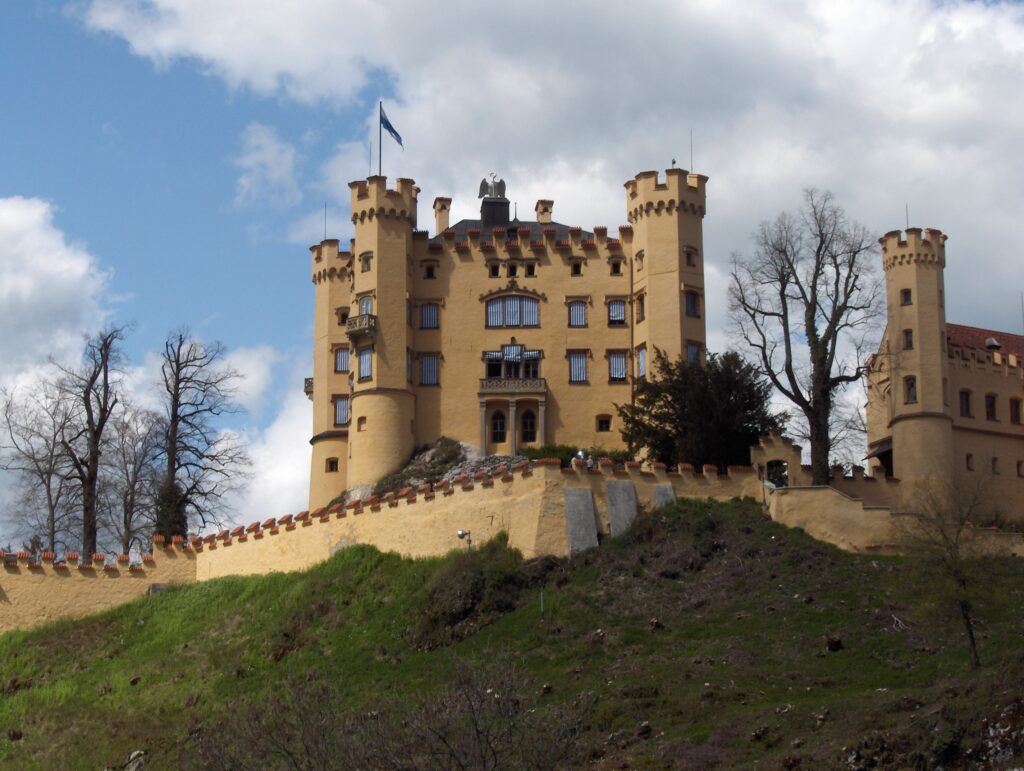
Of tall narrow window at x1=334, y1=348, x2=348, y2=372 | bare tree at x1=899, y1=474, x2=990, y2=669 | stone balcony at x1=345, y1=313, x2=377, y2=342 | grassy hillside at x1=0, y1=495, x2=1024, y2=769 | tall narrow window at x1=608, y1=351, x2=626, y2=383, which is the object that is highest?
stone balcony at x1=345, y1=313, x2=377, y2=342

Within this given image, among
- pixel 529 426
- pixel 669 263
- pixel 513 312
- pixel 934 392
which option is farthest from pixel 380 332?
pixel 934 392

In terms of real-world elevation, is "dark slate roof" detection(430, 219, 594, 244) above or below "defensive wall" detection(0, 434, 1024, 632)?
above

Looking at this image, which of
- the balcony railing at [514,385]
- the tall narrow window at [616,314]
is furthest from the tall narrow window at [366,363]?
the tall narrow window at [616,314]

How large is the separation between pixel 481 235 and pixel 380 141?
567 cm

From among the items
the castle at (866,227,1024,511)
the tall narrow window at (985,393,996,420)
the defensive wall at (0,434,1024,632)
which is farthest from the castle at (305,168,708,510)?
the defensive wall at (0,434,1024,632)

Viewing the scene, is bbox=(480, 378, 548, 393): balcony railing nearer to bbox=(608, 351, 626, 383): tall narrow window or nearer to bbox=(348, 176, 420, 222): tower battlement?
bbox=(608, 351, 626, 383): tall narrow window

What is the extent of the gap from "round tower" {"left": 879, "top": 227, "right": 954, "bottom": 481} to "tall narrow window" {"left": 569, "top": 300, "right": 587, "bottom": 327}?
1207 cm

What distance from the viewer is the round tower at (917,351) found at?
6706cm

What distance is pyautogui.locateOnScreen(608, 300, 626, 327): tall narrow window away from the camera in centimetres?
7381

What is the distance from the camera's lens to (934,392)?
2662 inches

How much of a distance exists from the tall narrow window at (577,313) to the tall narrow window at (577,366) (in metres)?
1.22

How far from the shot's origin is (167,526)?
6581 cm

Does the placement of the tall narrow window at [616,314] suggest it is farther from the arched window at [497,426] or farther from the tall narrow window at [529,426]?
the arched window at [497,426]

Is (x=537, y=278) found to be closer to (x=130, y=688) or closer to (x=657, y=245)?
(x=657, y=245)
